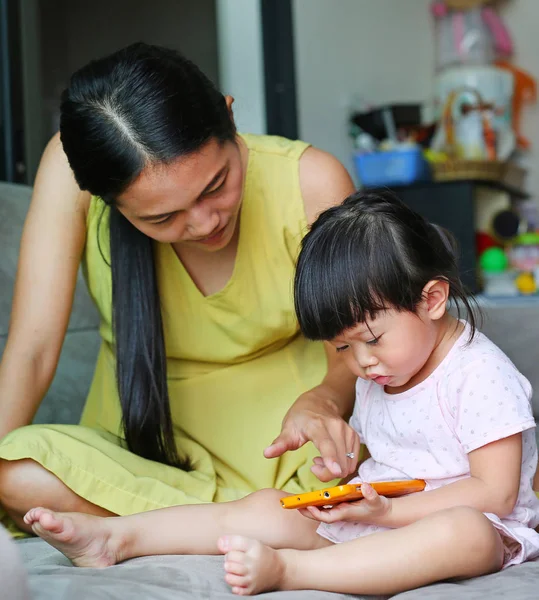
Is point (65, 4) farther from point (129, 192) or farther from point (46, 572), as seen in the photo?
point (46, 572)

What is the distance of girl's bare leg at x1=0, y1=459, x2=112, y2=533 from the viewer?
1144 millimetres

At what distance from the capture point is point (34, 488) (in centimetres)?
114

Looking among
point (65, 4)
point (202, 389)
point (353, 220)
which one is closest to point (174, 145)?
point (353, 220)

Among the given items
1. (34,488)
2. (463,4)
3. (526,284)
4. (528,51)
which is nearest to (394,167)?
(526,284)

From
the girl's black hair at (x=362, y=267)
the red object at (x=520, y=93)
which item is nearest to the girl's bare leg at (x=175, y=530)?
the girl's black hair at (x=362, y=267)

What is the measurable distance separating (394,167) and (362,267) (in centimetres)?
233

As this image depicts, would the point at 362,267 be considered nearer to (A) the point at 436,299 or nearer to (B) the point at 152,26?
(A) the point at 436,299

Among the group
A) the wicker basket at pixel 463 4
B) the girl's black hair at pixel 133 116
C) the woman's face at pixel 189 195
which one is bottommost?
the woman's face at pixel 189 195

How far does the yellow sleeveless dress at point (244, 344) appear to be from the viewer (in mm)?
1379

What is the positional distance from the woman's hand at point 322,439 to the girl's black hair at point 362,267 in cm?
12

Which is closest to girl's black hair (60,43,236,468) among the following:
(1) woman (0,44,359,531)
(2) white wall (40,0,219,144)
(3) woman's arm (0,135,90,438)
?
(1) woman (0,44,359,531)

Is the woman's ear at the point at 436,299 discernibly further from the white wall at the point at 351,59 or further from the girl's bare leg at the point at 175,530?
the white wall at the point at 351,59

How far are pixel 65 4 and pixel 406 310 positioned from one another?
79.9 inches

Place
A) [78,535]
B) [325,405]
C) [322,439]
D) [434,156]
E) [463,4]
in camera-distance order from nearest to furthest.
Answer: [78,535] < [322,439] < [325,405] < [434,156] < [463,4]
